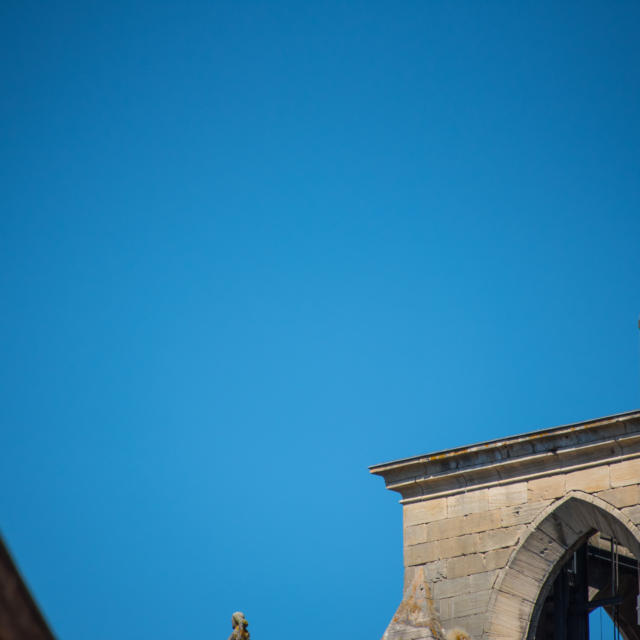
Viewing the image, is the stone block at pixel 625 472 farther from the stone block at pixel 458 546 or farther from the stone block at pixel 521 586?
the stone block at pixel 458 546

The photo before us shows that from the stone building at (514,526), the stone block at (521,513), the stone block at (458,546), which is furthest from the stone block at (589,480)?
the stone block at (458,546)

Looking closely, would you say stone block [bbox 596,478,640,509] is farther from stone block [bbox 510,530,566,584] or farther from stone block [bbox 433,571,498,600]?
stone block [bbox 433,571,498,600]

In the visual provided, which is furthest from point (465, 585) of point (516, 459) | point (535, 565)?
point (516, 459)

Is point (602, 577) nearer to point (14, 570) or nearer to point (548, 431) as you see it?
point (548, 431)

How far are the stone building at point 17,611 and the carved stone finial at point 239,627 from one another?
10.4 m

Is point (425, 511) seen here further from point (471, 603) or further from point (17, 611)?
point (17, 611)

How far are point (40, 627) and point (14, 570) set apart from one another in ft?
0.62

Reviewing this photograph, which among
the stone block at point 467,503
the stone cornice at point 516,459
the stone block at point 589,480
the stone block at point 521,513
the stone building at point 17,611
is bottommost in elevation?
the stone building at point 17,611

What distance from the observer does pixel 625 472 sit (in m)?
13.4

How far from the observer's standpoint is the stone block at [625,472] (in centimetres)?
1332

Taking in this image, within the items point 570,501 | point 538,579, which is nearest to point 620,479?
point 570,501

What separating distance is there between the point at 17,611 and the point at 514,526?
37.5 ft

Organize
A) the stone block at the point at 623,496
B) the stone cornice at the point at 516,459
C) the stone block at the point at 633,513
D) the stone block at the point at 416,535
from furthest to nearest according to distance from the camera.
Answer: the stone block at the point at 416,535 < the stone cornice at the point at 516,459 < the stone block at the point at 623,496 < the stone block at the point at 633,513

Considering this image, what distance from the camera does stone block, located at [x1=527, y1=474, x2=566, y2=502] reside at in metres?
13.8
